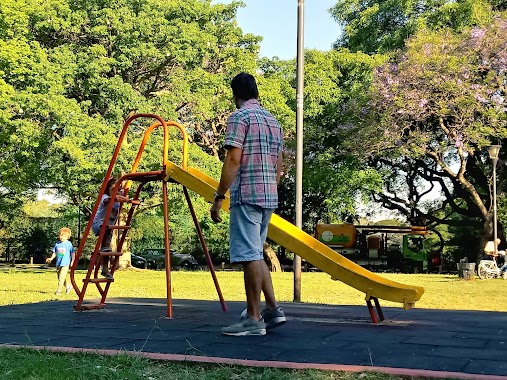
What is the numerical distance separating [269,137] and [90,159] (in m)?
18.4

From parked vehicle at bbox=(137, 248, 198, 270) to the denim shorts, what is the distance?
106ft

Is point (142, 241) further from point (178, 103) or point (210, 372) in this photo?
point (210, 372)

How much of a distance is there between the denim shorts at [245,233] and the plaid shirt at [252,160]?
0.23ft

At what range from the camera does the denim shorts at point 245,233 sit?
4953 mm

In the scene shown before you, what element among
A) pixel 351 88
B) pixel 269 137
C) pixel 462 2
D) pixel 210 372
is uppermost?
pixel 462 2

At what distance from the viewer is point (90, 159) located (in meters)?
22.7

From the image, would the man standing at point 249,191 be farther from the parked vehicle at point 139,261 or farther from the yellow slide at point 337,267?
the parked vehicle at point 139,261

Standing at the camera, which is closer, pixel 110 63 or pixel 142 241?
pixel 110 63

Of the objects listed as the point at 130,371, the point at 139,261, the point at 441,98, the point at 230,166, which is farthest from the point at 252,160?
the point at 139,261

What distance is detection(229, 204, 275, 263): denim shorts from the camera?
4.95 meters

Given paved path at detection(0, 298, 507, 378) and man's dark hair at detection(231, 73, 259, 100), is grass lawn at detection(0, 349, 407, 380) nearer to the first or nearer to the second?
paved path at detection(0, 298, 507, 378)

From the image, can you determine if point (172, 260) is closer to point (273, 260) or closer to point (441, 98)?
point (273, 260)

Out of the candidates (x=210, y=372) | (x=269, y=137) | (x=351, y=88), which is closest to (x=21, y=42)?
(x=351, y=88)

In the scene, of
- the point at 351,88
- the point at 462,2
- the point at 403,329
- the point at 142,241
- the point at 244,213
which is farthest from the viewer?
the point at 142,241
